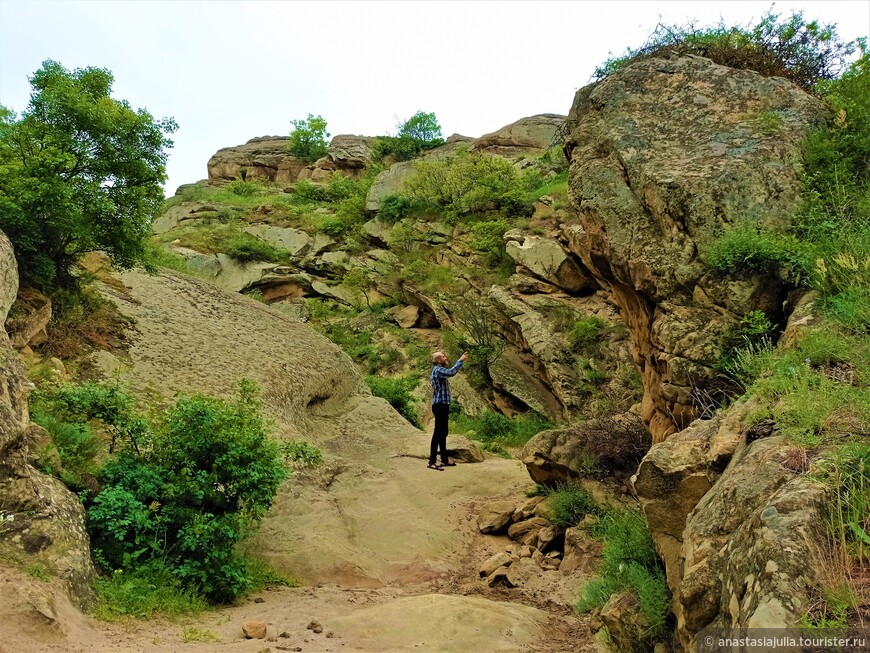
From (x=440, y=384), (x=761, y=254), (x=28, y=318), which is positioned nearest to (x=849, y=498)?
(x=761, y=254)

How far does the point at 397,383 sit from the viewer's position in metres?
19.9

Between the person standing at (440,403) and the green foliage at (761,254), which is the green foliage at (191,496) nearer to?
the person standing at (440,403)

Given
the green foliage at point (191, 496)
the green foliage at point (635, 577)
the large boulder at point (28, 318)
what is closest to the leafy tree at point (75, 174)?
the large boulder at point (28, 318)

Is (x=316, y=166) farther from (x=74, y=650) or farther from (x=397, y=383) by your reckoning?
(x=74, y=650)

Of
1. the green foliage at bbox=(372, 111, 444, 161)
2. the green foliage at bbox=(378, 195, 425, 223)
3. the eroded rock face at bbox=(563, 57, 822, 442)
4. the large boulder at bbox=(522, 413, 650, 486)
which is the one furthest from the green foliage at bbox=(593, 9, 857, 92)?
the green foliage at bbox=(372, 111, 444, 161)

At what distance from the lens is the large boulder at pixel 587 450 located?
9562 millimetres

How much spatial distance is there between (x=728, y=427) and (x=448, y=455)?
7.77 meters

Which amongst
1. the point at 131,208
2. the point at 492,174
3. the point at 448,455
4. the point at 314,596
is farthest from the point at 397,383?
the point at 314,596

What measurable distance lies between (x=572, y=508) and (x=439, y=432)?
3.20 metres

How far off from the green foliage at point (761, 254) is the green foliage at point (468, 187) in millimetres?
16118

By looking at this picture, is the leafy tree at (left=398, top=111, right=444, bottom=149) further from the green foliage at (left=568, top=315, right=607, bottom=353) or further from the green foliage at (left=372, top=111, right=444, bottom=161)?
the green foliage at (left=568, top=315, right=607, bottom=353)

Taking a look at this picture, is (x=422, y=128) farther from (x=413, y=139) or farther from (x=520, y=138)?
(x=520, y=138)

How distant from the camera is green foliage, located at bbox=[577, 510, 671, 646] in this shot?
15.4 feet

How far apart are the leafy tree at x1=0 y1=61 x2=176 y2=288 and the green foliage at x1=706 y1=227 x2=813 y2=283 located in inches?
311
